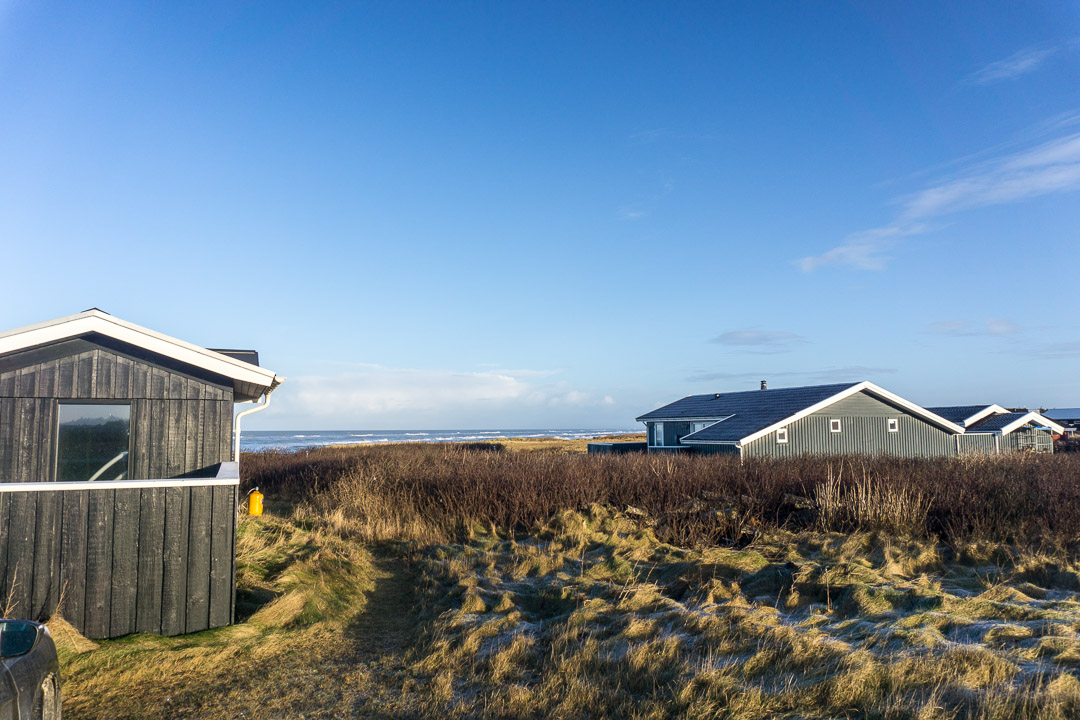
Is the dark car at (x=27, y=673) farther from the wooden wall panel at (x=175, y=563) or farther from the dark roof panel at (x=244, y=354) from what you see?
the dark roof panel at (x=244, y=354)

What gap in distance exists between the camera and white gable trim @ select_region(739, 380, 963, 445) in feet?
81.6

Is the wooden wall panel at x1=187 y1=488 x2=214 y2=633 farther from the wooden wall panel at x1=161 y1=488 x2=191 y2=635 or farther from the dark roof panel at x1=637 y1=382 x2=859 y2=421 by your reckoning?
the dark roof panel at x1=637 y1=382 x2=859 y2=421

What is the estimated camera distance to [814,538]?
999 centimetres

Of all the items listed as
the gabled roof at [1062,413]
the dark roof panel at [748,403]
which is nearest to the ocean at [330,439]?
the dark roof panel at [748,403]

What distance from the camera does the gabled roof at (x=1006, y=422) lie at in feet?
104

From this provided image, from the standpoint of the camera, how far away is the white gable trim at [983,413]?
32.6m

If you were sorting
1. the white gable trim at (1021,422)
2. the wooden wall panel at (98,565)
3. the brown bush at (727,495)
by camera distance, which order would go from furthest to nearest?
the white gable trim at (1021,422)
the brown bush at (727,495)
the wooden wall panel at (98,565)

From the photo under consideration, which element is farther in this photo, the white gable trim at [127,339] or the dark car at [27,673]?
the white gable trim at [127,339]

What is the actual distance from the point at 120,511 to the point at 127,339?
1.77 meters

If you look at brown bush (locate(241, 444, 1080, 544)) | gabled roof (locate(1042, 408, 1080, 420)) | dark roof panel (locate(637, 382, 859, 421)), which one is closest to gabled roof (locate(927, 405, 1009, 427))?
dark roof panel (locate(637, 382, 859, 421))

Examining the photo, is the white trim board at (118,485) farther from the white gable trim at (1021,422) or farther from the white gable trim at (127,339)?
the white gable trim at (1021,422)

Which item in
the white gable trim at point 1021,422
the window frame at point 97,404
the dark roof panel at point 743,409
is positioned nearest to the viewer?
the window frame at point 97,404

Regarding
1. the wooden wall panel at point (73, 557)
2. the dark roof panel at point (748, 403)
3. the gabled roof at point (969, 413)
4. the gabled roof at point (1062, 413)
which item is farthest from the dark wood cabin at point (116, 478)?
the gabled roof at point (1062, 413)

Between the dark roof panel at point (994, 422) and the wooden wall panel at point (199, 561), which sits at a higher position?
the dark roof panel at point (994, 422)
